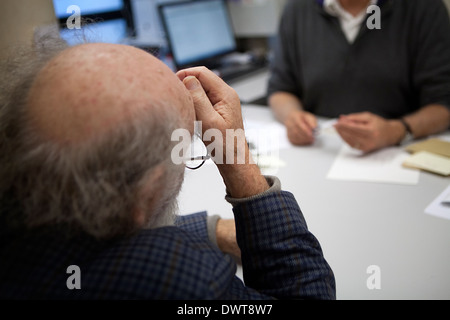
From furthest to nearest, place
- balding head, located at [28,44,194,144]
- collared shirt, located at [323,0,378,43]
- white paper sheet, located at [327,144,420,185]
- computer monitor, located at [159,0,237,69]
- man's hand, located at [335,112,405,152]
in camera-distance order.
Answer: computer monitor, located at [159,0,237,69], collared shirt, located at [323,0,378,43], man's hand, located at [335,112,405,152], white paper sheet, located at [327,144,420,185], balding head, located at [28,44,194,144]

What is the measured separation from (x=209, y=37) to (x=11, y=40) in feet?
5.26

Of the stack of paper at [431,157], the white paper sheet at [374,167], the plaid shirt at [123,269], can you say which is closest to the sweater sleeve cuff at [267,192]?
the plaid shirt at [123,269]

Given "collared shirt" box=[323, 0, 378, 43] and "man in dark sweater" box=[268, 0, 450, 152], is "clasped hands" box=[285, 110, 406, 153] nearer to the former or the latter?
"man in dark sweater" box=[268, 0, 450, 152]

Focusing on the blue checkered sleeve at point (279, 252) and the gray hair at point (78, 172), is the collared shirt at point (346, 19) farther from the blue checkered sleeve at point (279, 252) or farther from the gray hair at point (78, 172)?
the gray hair at point (78, 172)

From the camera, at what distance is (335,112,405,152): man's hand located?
1.30m

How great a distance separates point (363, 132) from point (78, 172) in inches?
40.6

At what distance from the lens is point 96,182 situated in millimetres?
509

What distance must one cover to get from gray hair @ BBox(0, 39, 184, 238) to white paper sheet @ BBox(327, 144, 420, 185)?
76 cm

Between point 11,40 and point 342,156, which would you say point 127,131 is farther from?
point 342,156

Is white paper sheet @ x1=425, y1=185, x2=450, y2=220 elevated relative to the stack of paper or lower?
lower

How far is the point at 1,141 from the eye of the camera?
22.2 inches

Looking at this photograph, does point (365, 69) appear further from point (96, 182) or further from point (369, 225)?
point (96, 182)

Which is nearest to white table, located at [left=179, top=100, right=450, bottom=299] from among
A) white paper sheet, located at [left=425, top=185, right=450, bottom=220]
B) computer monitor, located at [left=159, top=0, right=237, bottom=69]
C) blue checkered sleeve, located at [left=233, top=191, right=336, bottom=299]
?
white paper sheet, located at [left=425, top=185, right=450, bottom=220]
